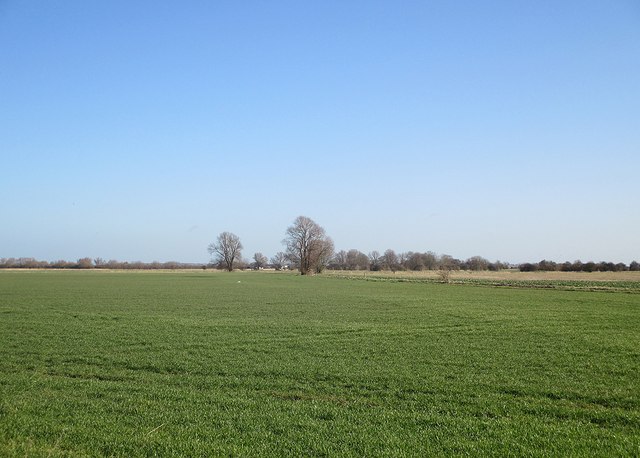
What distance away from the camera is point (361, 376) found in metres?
13.9

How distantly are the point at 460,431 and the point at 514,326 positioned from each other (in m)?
18.9

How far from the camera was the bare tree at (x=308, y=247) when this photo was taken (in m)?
148

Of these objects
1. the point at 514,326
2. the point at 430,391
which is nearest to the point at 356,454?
the point at 430,391

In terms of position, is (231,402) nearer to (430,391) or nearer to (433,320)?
(430,391)

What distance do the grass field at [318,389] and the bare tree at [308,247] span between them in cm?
12154

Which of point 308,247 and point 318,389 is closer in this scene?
point 318,389

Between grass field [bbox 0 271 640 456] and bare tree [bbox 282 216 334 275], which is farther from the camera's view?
bare tree [bbox 282 216 334 275]

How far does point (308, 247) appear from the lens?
151 meters

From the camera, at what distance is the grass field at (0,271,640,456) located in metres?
8.38

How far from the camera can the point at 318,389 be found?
1258cm

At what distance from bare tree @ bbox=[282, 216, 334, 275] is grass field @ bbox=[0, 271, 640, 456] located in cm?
12154

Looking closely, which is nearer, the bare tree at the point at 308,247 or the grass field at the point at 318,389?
the grass field at the point at 318,389

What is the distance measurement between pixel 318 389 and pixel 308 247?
138 metres

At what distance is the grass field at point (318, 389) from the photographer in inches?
330
